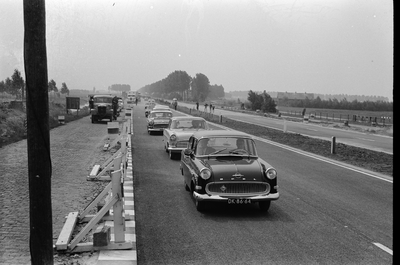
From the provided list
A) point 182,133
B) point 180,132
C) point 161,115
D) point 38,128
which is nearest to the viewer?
point 38,128

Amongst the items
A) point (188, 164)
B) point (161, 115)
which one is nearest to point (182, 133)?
point (188, 164)

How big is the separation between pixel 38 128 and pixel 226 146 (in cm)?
544

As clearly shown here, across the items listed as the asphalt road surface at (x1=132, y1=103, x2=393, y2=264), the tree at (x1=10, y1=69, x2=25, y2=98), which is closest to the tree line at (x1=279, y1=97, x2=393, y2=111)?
the tree at (x1=10, y1=69, x2=25, y2=98)

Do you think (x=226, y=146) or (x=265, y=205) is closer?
(x=265, y=205)

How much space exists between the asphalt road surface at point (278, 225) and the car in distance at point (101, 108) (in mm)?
25443

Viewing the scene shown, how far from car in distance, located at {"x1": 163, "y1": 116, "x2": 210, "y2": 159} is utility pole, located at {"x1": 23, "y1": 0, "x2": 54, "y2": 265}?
10.8 m

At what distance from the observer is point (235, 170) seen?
8156 mm

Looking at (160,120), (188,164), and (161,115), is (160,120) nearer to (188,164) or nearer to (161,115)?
(161,115)

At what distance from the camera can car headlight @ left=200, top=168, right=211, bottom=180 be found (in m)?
8.08

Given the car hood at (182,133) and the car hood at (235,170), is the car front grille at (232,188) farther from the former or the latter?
the car hood at (182,133)

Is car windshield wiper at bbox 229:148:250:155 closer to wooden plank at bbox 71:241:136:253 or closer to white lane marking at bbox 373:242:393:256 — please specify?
white lane marking at bbox 373:242:393:256

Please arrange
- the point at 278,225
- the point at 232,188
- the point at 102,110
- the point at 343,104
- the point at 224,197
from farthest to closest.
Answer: the point at 343,104, the point at 102,110, the point at 232,188, the point at 224,197, the point at 278,225

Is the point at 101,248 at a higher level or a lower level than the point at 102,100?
lower

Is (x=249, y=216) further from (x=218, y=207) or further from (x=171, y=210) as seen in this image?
(x=171, y=210)
